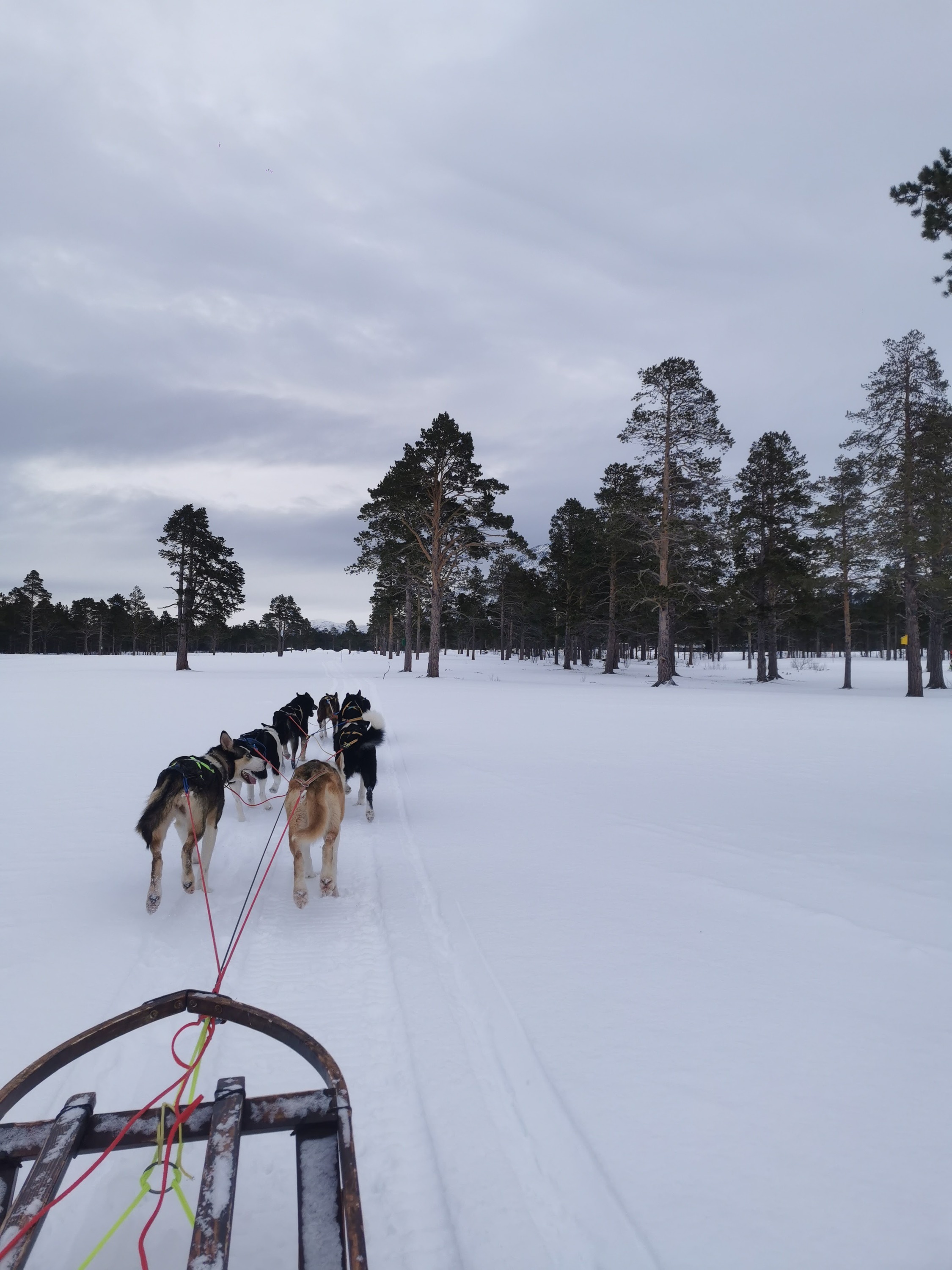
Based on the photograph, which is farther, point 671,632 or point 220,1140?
point 671,632

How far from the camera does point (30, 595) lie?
85.8 metres

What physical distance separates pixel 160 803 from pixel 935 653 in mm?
35640

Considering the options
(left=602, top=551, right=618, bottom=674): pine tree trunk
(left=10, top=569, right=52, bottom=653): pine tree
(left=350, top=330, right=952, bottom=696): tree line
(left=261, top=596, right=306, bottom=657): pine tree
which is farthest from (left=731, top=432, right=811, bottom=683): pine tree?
(left=10, top=569, right=52, bottom=653): pine tree

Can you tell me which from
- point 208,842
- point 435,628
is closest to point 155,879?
point 208,842

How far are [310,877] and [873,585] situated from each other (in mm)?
31011

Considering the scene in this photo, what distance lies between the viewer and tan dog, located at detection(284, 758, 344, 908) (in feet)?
14.9

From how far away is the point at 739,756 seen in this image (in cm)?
1090

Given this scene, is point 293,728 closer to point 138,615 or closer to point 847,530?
point 847,530

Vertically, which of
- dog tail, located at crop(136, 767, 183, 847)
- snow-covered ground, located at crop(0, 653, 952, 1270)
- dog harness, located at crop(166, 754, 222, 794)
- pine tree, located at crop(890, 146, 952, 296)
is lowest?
snow-covered ground, located at crop(0, 653, 952, 1270)

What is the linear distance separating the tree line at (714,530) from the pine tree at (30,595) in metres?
71.2

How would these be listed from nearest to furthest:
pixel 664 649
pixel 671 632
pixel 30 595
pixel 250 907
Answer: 1. pixel 250 907
2. pixel 664 649
3. pixel 671 632
4. pixel 30 595

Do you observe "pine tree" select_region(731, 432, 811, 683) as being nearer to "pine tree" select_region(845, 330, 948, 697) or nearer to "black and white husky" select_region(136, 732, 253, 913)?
"pine tree" select_region(845, 330, 948, 697)

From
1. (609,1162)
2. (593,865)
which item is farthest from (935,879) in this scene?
(609,1162)

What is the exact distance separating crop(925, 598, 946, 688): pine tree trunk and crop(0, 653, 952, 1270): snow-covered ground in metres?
26.2
